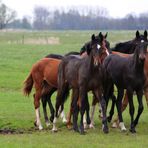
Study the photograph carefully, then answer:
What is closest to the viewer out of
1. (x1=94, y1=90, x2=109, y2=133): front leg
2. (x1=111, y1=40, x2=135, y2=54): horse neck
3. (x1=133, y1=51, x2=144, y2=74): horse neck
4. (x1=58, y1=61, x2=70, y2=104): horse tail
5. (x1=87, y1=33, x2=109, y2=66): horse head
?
(x1=87, y1=33, x2=109, y2=66): horse head

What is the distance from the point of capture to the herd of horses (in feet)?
35.7

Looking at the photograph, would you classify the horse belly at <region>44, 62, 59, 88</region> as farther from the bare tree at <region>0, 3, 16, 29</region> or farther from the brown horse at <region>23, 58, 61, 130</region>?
the bare tree at <region>0, 3, 16, 29</region>

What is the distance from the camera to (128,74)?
11117mm

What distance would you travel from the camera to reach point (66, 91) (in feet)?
39.5

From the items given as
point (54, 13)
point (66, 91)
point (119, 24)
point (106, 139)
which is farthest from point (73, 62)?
point (54, 13)

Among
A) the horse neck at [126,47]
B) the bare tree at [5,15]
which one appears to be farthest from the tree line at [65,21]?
the horse neck at [126,47]

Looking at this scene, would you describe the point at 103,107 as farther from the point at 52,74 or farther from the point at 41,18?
the point at 41,18

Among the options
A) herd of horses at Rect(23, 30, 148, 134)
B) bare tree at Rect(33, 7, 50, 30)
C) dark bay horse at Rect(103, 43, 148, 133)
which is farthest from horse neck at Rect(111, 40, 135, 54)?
bare tree at Rect(33, 7, 50, 30)

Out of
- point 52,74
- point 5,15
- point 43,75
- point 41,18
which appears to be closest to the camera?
point 52,74

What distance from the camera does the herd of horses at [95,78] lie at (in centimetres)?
1088

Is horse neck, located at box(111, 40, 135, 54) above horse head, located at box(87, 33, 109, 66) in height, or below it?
below

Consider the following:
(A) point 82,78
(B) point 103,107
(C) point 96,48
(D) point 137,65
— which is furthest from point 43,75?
(D) point 137,65

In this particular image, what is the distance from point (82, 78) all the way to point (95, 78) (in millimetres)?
325

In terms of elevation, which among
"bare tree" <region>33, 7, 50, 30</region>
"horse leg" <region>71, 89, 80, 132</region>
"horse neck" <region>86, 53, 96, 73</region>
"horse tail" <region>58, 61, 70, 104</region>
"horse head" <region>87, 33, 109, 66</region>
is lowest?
"bare tree" <region>33, 7, 50, 30</region>
